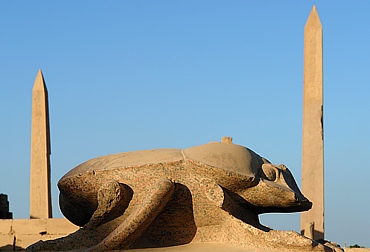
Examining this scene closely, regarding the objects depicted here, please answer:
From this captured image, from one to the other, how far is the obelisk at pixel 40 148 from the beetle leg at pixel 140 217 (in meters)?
9.70

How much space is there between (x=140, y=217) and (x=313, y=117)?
8.87 metres

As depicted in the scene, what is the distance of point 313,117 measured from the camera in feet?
43.9

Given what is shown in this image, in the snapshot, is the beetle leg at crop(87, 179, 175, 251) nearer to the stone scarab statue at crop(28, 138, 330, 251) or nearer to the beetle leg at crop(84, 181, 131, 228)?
the stone scarab statue at crop(28, 138, 330, 251)

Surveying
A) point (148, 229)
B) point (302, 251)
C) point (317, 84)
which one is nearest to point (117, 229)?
point (148, 229)

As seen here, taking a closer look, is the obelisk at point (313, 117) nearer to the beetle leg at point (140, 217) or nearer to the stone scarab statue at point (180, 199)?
the stone scarab statue at point (180, 199)

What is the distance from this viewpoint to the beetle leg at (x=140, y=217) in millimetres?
4906

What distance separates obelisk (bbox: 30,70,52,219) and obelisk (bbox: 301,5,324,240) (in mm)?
4809

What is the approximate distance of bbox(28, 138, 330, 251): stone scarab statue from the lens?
4949 mm

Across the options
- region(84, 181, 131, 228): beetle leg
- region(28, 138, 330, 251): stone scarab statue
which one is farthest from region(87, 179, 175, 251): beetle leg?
region(84, 181, 131, 228): beetle leg

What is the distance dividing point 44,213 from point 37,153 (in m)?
1.16

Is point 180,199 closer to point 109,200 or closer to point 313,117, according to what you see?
point 109,200

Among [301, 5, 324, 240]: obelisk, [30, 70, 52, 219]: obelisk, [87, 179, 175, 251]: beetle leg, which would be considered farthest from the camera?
[30, 70, 52, 219]: obelisk

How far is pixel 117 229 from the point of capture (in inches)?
196

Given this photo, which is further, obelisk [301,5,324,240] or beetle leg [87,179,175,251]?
obelisk [301,5,324,240]
